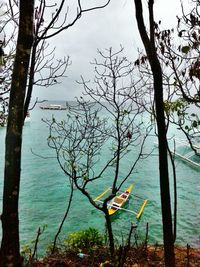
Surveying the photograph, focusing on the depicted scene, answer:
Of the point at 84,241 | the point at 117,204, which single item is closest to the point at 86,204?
the point at 117,204

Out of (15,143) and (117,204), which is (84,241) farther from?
(117,204)

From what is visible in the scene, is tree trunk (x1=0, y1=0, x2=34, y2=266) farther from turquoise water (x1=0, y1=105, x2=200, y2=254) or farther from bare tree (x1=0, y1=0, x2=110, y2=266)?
turquoise water (x1=0, y1=105, x2=200, y2=254)

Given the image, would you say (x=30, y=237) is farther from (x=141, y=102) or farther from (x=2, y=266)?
(x=2, y=266)

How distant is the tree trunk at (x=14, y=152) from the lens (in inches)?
101

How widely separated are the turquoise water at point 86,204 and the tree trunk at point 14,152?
18.3 ft

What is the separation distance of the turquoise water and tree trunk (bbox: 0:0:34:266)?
18.3 ft

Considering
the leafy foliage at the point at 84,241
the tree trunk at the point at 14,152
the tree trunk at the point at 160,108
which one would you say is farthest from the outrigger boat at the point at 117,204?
the tree trunk at the point at 14,152

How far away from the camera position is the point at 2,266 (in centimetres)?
257

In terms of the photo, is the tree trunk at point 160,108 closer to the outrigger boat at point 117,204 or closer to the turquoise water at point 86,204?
the turquoise water at point 86,204

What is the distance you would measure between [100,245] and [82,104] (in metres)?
3.57

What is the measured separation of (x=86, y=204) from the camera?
60.2ft

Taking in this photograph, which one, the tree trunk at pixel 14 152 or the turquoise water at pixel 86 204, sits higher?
the tree trunk at pixel 14 152

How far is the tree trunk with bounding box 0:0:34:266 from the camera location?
258 centimetres

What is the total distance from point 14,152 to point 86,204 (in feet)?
53.5
